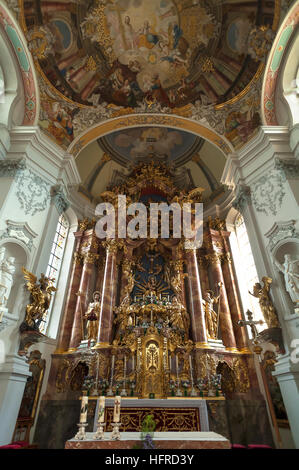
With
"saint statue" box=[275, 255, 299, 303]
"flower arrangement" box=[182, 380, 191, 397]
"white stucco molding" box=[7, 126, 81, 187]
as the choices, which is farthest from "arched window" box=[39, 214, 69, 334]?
"saint statue" box=[275, 255, 299, 303]

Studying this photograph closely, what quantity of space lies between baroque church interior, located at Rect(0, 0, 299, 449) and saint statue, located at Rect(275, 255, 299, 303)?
1.7 inches

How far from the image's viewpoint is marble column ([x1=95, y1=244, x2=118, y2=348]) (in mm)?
10209

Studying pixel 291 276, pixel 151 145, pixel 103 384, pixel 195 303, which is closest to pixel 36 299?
pixel 103 384

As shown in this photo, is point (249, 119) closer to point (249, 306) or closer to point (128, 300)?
point (249, 306)

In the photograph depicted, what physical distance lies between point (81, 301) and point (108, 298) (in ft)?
3.95

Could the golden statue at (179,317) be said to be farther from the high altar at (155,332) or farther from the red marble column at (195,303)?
the red marble column at (195,303)

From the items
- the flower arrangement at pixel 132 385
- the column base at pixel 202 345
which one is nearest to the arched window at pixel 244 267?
the column base at pixel 202 345

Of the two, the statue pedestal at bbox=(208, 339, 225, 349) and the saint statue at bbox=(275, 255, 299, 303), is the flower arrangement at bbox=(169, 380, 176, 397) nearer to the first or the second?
the statue pedestal at bbox=(208, 339, 225, 349)

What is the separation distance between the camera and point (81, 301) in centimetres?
1138

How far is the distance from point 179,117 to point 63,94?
5.62 meters

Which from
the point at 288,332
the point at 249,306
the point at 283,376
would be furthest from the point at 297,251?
the point at 249,306

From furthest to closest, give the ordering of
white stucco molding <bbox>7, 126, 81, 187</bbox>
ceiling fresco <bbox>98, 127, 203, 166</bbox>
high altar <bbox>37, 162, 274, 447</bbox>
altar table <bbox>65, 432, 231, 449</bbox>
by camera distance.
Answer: ceiling fresco <bbox>98, 127, 203, 166</bbox> → white stucco molding <bbox>7, 126, 81, 187</bbox> → high altar <bbox>37, 162, 274, 447</bbox> → altar table <bbox>65, 432, 231, 449</bbox>

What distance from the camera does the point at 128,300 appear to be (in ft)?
37.9

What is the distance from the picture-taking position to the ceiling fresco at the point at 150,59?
1057 centimetres
